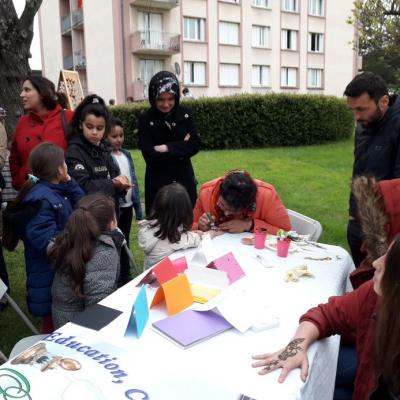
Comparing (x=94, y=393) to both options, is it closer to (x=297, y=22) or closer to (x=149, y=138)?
(x=149, y=138)

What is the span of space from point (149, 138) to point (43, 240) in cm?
159

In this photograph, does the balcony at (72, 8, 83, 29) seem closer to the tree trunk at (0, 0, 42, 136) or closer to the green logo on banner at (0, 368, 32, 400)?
the tree trunk at (0, 0, 42, 136)

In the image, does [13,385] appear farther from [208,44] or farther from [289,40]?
[289,40]

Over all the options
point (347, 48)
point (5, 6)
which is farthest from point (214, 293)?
point (347, 48)

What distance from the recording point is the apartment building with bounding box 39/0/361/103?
22.1 meters

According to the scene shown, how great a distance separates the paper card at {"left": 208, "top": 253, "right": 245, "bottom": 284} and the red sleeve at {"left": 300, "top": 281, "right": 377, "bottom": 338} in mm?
499

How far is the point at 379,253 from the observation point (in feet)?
6.27

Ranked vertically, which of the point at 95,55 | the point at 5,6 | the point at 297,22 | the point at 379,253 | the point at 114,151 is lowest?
the point at 379,253

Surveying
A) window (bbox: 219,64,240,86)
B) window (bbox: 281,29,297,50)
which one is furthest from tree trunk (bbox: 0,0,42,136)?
window (bbox: 281,29,297,50)

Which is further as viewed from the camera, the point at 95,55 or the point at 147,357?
the point at 95,55

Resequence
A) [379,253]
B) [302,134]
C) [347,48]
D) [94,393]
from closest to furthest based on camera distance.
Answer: [94,393] < [379,253] < [302,134] < [347,48]

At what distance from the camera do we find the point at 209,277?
2023 mm

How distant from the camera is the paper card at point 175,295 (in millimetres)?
1772

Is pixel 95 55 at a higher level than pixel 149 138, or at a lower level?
higher
